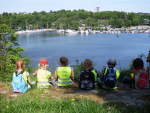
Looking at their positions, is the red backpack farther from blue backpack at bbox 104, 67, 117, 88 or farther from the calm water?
the calm water

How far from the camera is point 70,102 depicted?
3018 millimetres

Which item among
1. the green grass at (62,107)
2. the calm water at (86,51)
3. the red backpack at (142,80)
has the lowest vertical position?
the calm water at (86,51)

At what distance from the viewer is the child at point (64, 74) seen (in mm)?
4113

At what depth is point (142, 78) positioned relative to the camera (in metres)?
4.04

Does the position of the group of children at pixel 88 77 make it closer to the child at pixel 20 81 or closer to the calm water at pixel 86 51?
the child at pixel 20 81

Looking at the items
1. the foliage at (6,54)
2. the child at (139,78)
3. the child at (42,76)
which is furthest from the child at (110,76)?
the foliage at (6,54)

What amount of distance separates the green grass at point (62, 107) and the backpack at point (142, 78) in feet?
4.16

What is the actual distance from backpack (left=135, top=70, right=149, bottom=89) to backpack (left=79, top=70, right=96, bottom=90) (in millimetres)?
970

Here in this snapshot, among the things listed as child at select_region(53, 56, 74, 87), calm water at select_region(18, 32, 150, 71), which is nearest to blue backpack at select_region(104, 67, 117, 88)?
child at select_region(53, 56, 74, 87)

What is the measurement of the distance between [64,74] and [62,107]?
128 centimetres

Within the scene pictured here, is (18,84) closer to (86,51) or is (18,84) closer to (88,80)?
(88,80)

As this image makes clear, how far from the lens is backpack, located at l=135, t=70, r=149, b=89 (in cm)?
403

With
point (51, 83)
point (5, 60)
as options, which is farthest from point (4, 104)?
point (5, 60)

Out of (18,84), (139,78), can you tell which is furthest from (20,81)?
(139,78)
